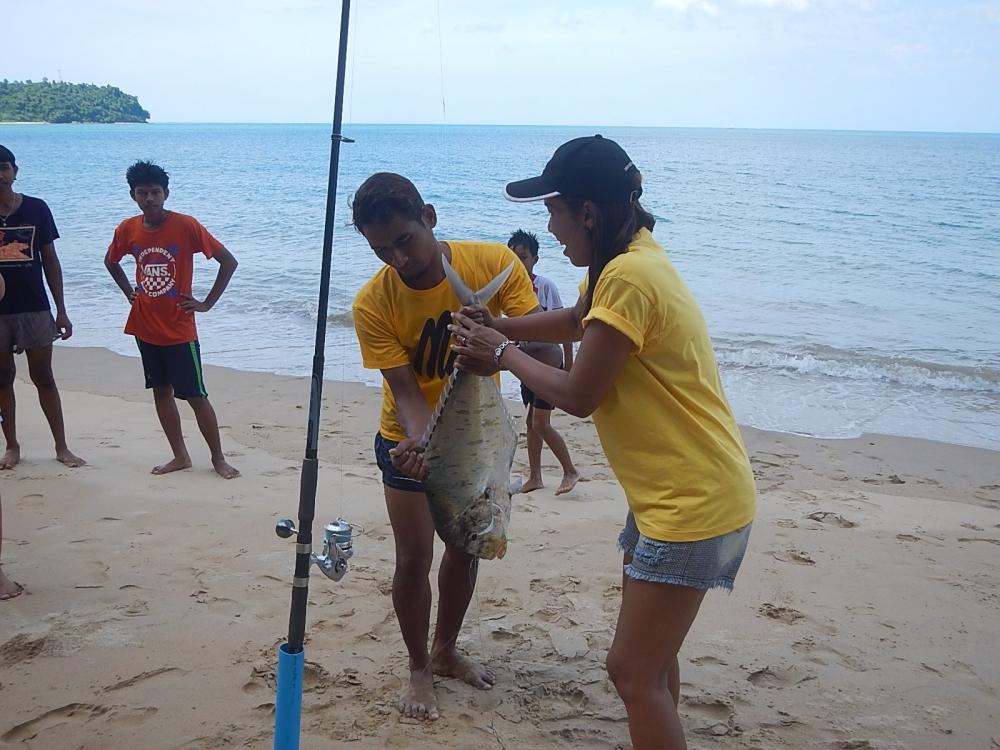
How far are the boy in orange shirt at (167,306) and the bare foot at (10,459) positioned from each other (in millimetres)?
889

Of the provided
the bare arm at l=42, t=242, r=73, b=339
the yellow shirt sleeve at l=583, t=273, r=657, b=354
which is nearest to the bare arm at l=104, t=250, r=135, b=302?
the bare arm at l=42, t=242, r=73, b=339

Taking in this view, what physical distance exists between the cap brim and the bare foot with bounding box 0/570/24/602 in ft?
9.55

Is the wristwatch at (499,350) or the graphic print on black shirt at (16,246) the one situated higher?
the wristwatch at (499,350)

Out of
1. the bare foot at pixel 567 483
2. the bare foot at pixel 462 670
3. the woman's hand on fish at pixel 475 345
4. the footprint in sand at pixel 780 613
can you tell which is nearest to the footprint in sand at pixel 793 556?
the footprint in sand at pixel 780 613

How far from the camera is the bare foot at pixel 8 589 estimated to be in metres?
3.82

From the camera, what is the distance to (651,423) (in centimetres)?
216

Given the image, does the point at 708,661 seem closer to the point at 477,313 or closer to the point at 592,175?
the point at 477,313

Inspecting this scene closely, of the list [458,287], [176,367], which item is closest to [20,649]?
[458,287]

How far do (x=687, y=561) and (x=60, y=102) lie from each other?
14090 centimetres

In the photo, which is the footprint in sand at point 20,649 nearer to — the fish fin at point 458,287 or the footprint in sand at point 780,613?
the fish fin at point 458,287

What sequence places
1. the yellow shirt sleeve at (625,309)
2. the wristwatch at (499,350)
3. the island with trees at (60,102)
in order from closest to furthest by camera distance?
1. the yellow shirt sleeve at (625,309)
2. the wristwatch at (499,350)
3. the island with trees at (60,102)

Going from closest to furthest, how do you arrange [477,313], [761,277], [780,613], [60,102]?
[477,313]
[780,613]
[761,277]
[60,102]

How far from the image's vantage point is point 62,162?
49312 millimetres

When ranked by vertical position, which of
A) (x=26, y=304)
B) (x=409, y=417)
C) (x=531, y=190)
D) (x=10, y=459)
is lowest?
(x=10, y=459)
